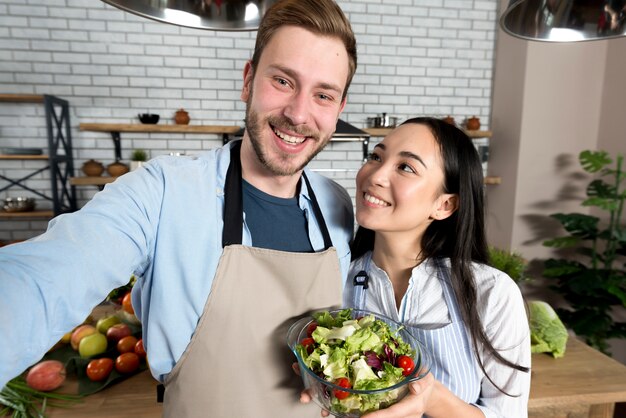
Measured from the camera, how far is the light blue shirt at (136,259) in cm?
60

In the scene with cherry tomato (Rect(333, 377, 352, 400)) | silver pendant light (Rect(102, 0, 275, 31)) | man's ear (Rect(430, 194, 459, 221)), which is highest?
silver pendant light (Rect(102, 0, 275, 31))

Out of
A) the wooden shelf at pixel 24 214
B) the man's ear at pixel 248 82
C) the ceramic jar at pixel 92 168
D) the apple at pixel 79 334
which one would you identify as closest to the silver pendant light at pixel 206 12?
the man's ear at pixel 248 82

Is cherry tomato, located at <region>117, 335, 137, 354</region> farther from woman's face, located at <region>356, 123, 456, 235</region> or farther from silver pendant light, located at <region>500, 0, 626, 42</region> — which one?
silver pendant light, located at <region>500, 0, 626, 42</region>

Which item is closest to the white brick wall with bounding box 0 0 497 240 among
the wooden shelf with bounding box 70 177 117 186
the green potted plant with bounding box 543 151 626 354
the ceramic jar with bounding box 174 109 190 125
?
the ceramic jar with bounding box 174 109 190 125

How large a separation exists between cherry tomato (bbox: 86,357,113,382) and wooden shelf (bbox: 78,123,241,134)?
2.74 meters

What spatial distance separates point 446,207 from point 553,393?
74cm

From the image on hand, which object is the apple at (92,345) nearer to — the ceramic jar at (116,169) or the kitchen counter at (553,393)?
the kitchen counter at (553,393)

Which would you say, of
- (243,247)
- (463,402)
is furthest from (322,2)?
(463,402)

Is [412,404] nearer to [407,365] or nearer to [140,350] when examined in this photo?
[407,365]

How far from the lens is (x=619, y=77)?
139 inches

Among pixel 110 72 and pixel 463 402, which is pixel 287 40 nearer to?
pixel 463 402

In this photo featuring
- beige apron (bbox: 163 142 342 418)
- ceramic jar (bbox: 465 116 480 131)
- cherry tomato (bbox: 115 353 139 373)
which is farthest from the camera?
ceramic jar (bbox: 465 116 480 131)

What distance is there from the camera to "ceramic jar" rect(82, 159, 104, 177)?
143 inches

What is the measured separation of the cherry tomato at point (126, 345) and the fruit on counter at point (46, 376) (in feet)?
0.59
